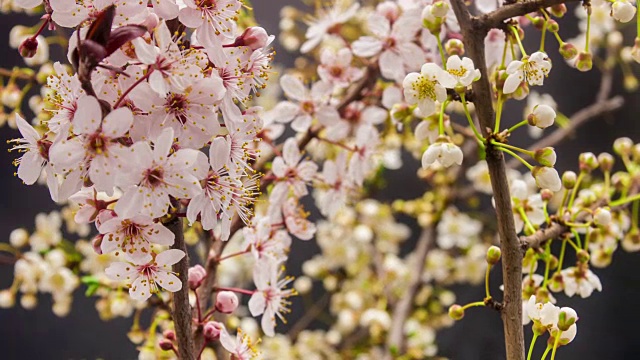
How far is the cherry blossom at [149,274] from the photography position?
563 millimetres

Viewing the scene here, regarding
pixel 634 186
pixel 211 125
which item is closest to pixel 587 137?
pixel 634 186

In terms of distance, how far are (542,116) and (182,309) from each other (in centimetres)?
36

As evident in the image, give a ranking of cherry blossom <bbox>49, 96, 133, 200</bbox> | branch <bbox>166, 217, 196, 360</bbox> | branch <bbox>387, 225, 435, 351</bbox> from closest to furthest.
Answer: cherry blossom <bbox>49, 96, 133, 200</bbox>, branch <bbox>166, 217, 196, 360</bbox>, branch <bbox>387, 225, 435, 351</bbox>

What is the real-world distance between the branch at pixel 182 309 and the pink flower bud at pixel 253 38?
0.16 metres

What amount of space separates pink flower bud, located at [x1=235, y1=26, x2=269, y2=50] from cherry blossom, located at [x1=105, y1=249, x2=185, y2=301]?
0.19 m

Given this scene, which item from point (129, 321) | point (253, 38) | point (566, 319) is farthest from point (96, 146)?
point (129, 321)

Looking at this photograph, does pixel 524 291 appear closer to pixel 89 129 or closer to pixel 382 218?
pixel 89 129

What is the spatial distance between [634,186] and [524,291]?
331 mm

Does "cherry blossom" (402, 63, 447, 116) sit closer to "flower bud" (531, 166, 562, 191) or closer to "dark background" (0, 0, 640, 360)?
"flower bud" (531, 166, 562, 191)

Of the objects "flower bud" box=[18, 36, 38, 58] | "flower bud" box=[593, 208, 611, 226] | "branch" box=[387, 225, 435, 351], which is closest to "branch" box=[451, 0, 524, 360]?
"flower bud" box=[593, 208, 611, 226]

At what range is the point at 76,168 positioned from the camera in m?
0.52

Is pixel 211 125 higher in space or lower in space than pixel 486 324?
higher

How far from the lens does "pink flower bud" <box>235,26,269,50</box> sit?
1.93ft

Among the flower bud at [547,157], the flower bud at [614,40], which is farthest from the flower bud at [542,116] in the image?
the flower bud at [614,40]
